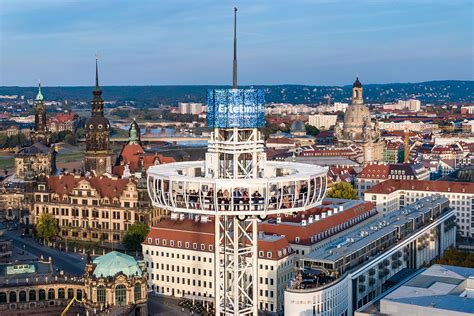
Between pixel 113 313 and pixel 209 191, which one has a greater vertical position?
pixel 209 191

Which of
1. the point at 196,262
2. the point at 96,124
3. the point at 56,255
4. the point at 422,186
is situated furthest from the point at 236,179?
the point at 96,124

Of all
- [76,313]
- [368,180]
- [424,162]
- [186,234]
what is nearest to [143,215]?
[186,234]

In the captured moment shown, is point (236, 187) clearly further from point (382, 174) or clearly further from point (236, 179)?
point (382, 174)

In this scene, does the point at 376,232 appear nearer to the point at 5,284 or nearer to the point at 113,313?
the point at 113,313

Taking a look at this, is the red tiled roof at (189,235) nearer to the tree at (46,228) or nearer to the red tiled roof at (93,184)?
the red tiled roof at (93,184)

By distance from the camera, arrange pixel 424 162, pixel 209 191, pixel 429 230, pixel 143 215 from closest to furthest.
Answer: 1. pixel 209 191
2. pixel 429 230
3. pixel 143 215
4. pixel 424 162

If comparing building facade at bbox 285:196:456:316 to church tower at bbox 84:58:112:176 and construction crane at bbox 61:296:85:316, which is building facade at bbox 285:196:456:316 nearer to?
construction crane at bbox 61:296:85:316
